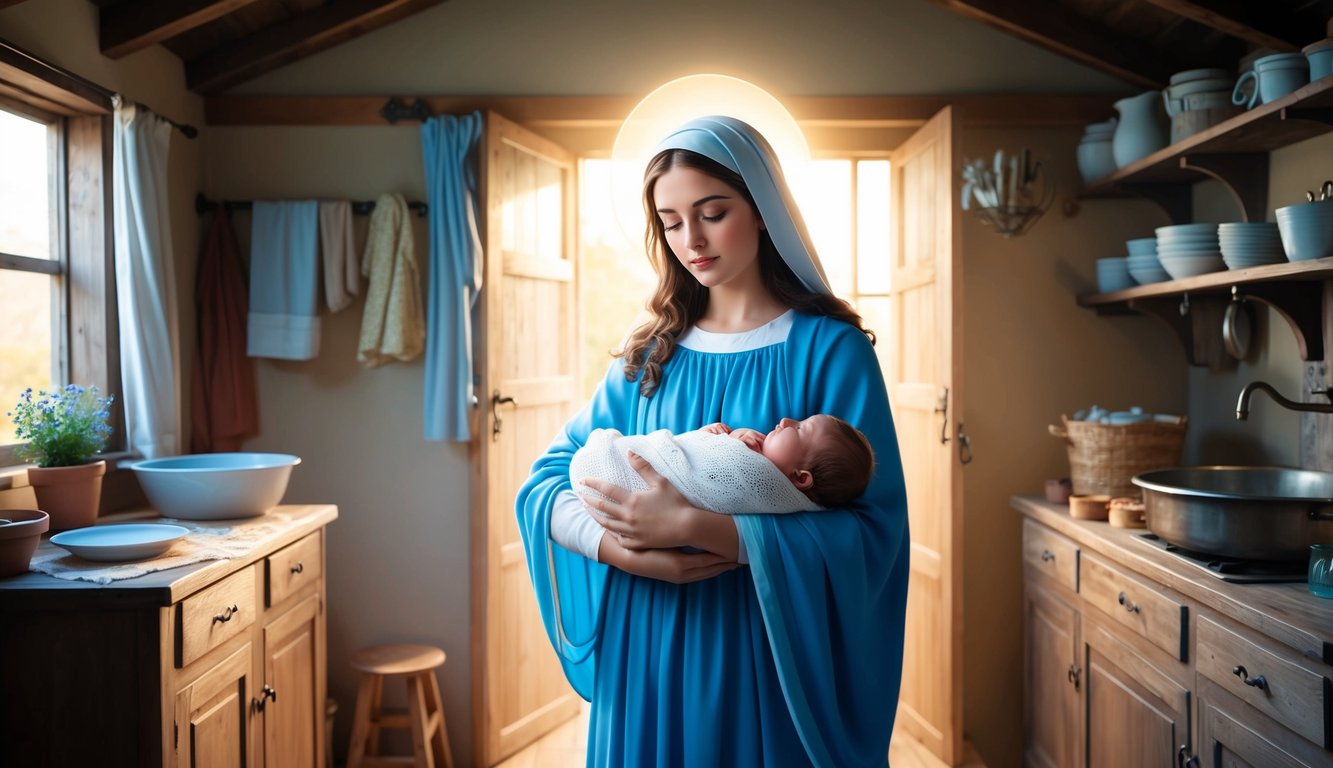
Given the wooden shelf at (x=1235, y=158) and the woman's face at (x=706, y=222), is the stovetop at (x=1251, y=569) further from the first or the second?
the woman's face at (x=706, y=222)

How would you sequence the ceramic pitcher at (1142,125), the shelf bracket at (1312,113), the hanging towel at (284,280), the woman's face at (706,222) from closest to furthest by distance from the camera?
the woman's face at (706,222)
the shelf bracket at (1312,113)
the ceramic pitcher at (1142,125)
the hanging towel at (284,280)

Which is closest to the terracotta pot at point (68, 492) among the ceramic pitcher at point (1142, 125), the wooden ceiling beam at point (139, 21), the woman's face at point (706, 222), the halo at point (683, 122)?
the wooden ceiling beam at point (139, 21)

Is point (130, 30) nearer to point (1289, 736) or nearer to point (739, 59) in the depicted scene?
point (739, 59)

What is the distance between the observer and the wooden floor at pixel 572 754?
3.36 m

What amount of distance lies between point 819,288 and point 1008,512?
2325 mm

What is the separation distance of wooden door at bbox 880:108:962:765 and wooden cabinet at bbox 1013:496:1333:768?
11.0 inches

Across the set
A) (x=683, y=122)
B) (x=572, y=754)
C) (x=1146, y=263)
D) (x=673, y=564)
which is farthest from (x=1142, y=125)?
(x=572, y=754)

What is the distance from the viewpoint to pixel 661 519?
54.0 inches

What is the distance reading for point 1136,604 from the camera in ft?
8.01

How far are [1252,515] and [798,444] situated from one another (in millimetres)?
1220

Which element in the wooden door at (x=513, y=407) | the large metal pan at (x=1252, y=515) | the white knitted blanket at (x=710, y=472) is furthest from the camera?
the wooden door at (x=513, y=407)

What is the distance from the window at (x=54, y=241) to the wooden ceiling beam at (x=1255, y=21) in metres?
3.12

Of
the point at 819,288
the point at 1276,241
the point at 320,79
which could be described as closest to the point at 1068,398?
the point at 1276,241

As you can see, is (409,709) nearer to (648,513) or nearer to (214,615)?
(214,615)
